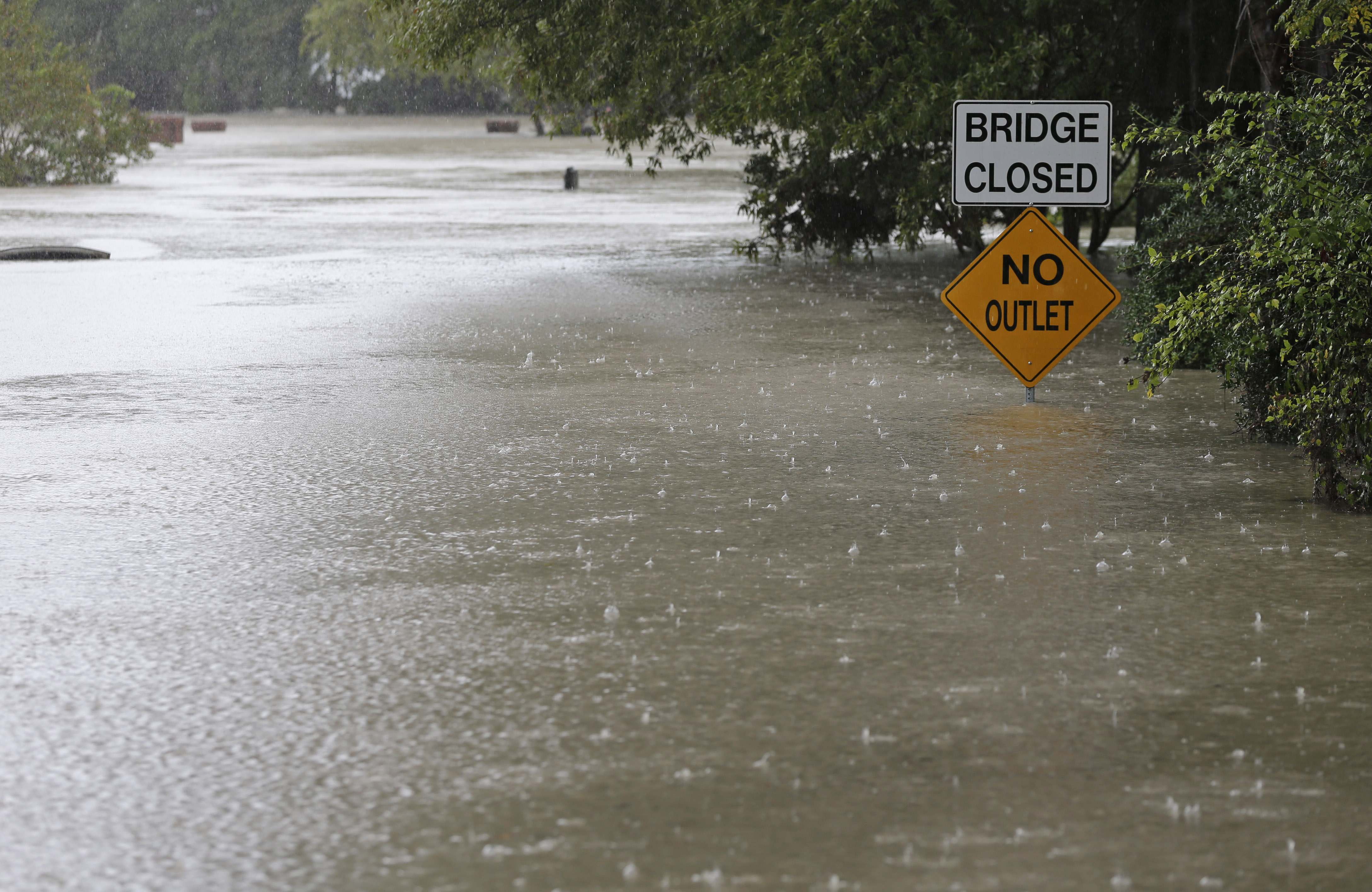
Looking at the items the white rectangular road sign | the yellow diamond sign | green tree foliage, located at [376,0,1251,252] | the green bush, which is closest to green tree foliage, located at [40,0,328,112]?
green tree foliage, located at [376,0,1251,252]

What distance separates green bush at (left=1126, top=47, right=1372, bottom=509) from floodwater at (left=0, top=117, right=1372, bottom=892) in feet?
1.31

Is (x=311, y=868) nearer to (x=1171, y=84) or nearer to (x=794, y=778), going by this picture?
(x=794, y=778)

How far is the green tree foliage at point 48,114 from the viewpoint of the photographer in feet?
139

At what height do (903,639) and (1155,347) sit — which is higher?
(1155,347)

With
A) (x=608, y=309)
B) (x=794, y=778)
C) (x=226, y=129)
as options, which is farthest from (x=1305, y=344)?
(x=226, y=129)

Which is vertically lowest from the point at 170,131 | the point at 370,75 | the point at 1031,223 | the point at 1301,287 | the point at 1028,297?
the point at 1028,297

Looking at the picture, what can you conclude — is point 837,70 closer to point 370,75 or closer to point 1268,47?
point 1268,47

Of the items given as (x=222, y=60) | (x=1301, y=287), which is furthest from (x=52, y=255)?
(x=222, y=60)

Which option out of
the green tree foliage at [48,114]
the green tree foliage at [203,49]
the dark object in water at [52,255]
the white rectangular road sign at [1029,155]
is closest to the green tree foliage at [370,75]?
the green tree foliage at [203,49]

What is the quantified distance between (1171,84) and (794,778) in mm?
14585

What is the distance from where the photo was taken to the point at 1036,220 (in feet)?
37.5

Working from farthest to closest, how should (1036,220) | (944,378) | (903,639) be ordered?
1. (944,378)
2. (1036,220)
3. (903,639)

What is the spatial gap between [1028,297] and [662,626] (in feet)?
18.2

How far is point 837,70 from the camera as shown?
56.9 feet
